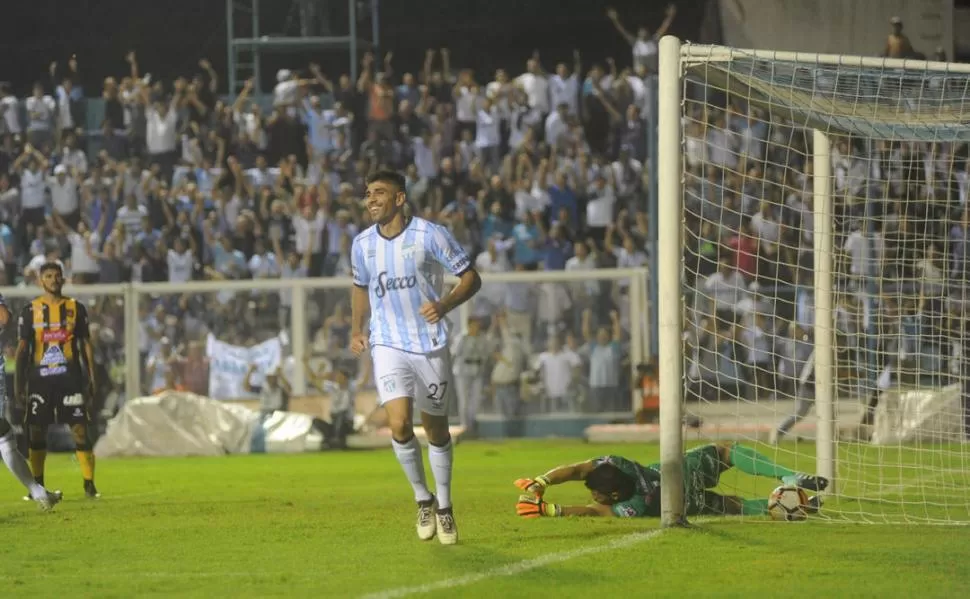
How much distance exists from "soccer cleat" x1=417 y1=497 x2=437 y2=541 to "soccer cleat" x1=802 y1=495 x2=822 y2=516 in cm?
256

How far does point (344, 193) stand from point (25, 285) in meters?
5.35

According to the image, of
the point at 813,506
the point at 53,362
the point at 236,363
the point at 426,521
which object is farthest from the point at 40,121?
the point at 813,506

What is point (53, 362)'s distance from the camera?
13586 millimetres

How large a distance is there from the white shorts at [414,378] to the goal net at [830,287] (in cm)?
151

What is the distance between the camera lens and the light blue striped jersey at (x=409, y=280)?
9.15 m

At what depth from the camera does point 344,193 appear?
25.6 metres

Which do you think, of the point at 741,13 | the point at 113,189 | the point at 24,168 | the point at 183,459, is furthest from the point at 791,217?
the point at 24,168

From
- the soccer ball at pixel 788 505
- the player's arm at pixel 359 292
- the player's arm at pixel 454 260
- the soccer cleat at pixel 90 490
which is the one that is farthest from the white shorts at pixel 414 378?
the soccer cleat at pixel 90 490

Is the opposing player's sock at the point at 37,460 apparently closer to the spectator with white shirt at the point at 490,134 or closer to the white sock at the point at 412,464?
the white sock at the point at 412,464

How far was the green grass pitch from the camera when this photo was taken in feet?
24.2

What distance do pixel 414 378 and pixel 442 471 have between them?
1.94 ft

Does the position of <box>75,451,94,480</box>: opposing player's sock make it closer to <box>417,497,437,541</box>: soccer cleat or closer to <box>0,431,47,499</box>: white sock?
<box>0,431,47,499</box>: white sock

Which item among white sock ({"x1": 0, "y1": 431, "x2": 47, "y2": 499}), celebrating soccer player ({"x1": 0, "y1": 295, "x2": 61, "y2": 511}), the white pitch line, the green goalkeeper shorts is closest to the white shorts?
the white pitch line

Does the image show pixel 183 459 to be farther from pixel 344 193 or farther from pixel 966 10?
pixel 966 10
